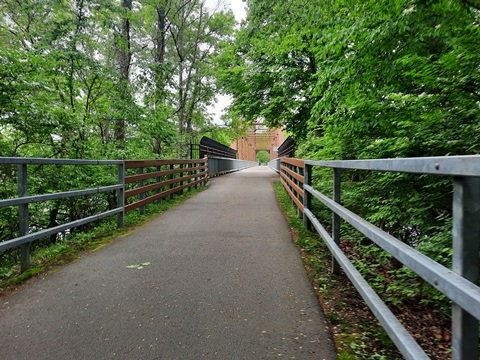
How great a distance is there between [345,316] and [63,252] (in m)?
3.48

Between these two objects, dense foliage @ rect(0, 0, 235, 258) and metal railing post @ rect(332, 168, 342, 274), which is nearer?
metal railing post @ rect(332, 168, 342, 274)

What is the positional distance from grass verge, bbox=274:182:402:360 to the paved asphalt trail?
0.10 meters

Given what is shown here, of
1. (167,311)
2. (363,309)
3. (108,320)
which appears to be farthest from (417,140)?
(108,320)

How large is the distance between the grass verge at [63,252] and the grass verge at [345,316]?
2.84 meters

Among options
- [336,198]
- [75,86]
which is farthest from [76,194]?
[75,86]

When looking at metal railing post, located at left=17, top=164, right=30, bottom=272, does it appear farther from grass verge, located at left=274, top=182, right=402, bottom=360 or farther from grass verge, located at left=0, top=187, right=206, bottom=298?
grass verge, located at left=274, top=182, right=402, bottom=360

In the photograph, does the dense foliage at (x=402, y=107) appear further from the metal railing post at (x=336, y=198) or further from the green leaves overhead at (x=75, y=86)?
the green leaves overhead at (x=75, y=86)

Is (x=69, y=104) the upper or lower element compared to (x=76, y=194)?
upper

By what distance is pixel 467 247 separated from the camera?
40.2 inches

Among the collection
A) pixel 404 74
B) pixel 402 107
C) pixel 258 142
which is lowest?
pixel 402 107

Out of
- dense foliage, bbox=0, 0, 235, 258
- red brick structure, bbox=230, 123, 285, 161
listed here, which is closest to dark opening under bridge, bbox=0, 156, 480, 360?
dense foliage, bbox=0, 0, 235, 258

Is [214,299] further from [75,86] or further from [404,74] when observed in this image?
[75,86]

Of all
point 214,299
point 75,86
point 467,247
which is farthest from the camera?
point 75,86

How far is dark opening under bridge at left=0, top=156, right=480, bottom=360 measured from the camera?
1.04 metres
